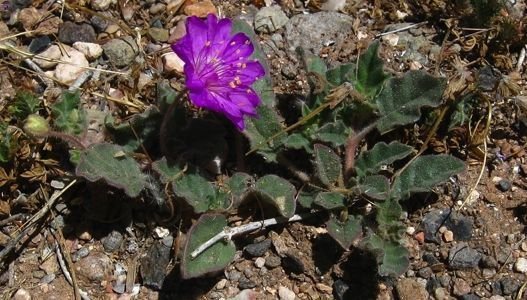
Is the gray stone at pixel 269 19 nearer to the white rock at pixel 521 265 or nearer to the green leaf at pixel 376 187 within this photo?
the green leaf at pixel 376 187

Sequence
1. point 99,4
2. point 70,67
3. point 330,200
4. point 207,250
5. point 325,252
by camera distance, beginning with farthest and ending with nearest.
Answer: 1. point 99,4
2. point 70,67
3. point 325,252
4. point 330,200
5. point 207,250

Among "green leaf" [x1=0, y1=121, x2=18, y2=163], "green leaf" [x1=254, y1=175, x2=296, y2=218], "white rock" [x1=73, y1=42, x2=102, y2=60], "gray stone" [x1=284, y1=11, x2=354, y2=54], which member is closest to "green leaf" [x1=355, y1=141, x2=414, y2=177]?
"green leaf" [x1=254, y1=175, x2=296, y2=218]

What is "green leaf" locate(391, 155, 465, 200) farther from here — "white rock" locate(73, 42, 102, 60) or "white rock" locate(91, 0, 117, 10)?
"white rock" locate(91, 0, 117, 10)

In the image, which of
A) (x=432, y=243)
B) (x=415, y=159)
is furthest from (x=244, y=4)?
(x=432, y=243)

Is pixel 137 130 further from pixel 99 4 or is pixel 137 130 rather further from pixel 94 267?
pixel 99 4

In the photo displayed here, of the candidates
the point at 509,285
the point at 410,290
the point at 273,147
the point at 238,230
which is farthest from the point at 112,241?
the point at 509,285

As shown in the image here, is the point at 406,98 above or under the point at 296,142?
above
